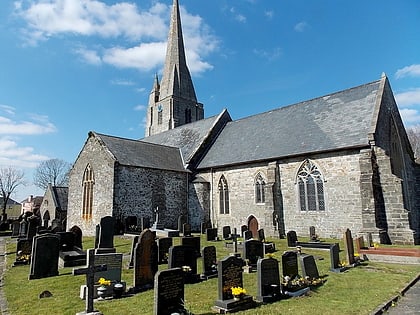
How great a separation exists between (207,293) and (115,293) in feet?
7.54

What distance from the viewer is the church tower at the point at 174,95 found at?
142 feet

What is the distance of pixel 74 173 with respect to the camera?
1021 inches

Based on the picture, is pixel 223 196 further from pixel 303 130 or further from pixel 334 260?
pixel 334 260

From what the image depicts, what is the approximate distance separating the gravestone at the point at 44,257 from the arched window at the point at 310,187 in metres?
14.6

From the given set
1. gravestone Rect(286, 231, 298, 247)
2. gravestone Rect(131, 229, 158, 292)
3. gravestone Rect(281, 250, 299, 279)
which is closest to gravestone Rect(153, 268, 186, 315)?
gravestone Rect(131, 229, 158, 292)

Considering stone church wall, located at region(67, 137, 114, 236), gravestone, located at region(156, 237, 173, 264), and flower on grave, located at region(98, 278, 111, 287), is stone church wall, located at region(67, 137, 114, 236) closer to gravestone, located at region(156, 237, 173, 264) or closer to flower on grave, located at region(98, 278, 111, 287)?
gravestone, located at region(156, 237, 173, 264)

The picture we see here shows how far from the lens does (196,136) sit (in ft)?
95.7

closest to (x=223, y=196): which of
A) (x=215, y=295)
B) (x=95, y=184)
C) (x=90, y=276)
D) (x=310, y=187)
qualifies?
(x=310, y=187)

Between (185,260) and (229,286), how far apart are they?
2.58 metres

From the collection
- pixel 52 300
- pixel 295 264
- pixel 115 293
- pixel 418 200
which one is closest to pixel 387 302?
pixel 295 264

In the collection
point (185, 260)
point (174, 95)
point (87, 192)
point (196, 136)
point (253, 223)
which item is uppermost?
point (174, 95)

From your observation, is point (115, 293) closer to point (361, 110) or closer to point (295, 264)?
point (295, 264)

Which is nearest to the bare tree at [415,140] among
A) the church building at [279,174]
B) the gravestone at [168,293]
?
the church building at [279,174]

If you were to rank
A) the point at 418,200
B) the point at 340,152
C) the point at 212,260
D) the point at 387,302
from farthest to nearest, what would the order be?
1. the point at 418,200
2. the point at 340,152
3. the point at 212,260
4. the point at 387,302
